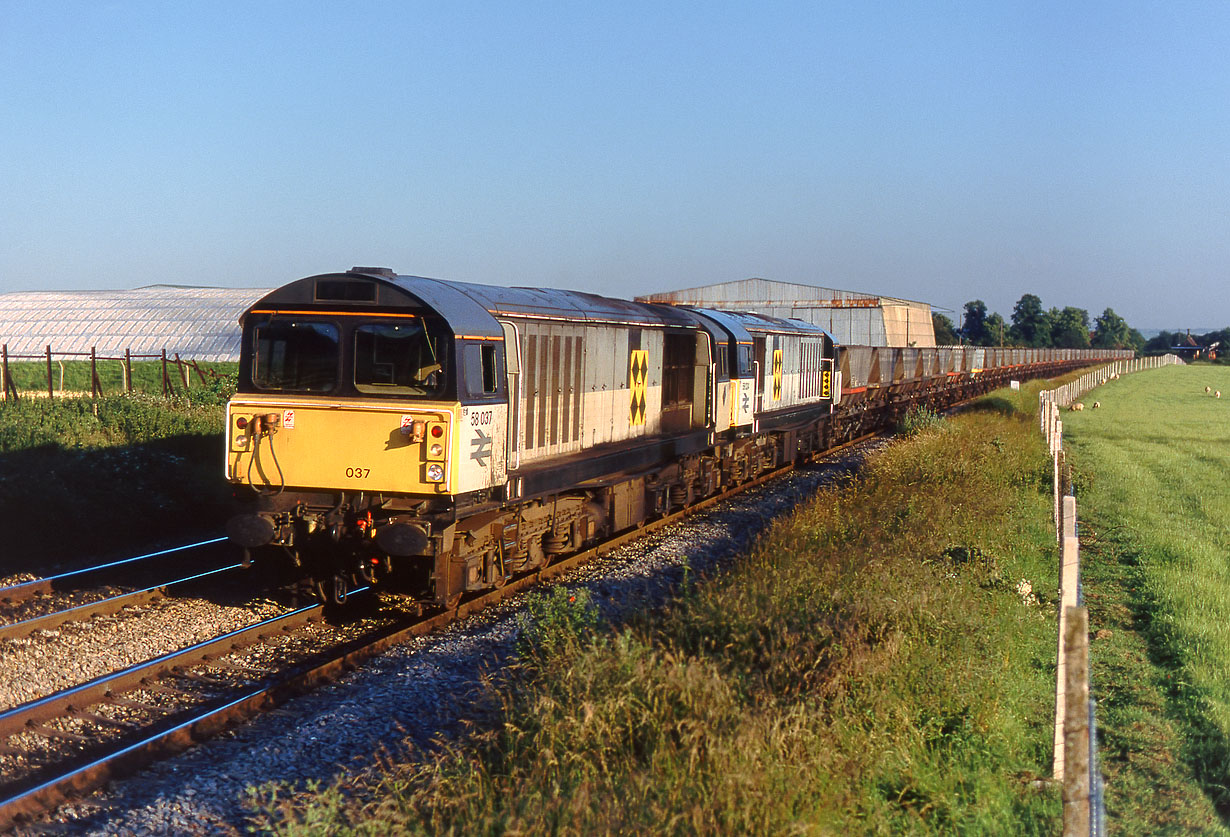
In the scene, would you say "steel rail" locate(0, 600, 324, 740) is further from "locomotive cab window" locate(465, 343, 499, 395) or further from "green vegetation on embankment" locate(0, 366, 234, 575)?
"green vegetation on embankment" locate(0, 366, 234, 575)

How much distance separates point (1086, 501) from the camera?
18984mm

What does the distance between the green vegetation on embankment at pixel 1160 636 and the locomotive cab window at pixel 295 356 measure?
745cm

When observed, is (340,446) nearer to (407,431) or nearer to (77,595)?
(407,431)

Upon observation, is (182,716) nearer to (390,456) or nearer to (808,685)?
(390,456)

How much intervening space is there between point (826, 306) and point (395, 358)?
164ft

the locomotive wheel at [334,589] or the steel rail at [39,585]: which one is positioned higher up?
the locomotive wheel at [334,589]

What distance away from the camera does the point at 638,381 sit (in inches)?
605

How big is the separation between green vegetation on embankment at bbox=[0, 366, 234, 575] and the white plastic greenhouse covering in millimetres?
23955

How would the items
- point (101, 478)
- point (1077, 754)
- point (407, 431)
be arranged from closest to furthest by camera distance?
point (1077, 754)
point (407, 431)
point (101, 478)

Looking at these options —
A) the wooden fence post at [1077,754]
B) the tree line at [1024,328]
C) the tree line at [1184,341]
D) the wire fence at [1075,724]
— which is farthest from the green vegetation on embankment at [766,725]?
the tree line at [1184,341]

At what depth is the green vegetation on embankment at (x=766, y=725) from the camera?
5168mm

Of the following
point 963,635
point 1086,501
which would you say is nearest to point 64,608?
point 963,635

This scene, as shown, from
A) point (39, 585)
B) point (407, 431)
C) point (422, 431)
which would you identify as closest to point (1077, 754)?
point (422, 431)

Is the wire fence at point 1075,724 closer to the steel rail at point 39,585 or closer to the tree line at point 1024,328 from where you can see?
the steel rail at point 39,585
